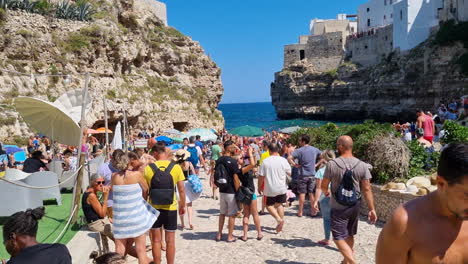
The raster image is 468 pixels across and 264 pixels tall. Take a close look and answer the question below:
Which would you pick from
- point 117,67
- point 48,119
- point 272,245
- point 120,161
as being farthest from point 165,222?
point 117,67

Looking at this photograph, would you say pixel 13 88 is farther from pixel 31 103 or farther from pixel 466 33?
pixel 466 33

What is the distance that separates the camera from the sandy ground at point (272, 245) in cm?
604

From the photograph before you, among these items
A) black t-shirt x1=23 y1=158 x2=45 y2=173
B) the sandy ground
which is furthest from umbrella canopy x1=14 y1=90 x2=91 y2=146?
the sandy ground

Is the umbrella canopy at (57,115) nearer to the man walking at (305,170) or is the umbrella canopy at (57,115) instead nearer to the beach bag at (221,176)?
the beach bag at (221,176)

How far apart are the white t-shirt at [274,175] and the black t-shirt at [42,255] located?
4.34 metres

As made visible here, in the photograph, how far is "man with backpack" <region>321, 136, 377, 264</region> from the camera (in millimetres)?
4898

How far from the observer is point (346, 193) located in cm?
488

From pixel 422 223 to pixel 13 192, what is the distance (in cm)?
668

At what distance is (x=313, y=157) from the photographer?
8.47 m

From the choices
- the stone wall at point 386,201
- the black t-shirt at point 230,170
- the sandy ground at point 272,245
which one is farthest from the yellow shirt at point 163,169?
the stone wall at point 386,201

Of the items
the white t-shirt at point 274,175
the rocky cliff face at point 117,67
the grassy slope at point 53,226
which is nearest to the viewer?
the grassy slope at point 53,226

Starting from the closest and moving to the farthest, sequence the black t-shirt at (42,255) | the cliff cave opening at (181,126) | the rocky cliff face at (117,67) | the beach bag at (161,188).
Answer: the black t-shirt at (42,255) → the beach bag at (161,188) → the rocky cliff face at (117,67) → the cliff cave opening at (181,126)

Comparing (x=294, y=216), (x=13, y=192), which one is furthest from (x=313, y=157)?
(x=13, y=192)

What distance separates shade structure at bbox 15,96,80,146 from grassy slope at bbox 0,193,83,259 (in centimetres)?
152
